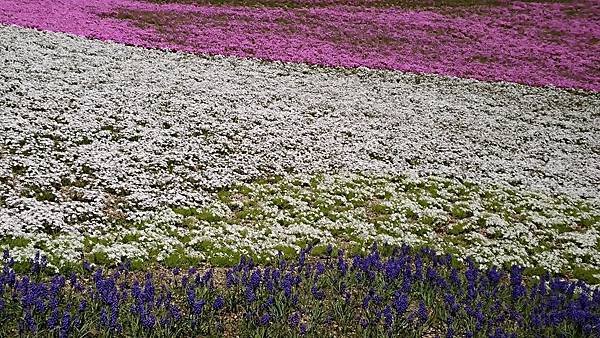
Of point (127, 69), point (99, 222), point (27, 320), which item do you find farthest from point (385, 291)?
point (127, 69)

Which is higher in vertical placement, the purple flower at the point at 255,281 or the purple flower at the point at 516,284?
the purple flower at the point at 255,281

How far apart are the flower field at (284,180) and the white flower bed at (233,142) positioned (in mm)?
113

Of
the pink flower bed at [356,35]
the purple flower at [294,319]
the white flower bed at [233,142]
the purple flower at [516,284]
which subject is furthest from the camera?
the pink flower bed at [356,35]

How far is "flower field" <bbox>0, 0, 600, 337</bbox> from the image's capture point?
1231 centimetres

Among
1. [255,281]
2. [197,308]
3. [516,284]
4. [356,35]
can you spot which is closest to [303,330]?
[255,281]

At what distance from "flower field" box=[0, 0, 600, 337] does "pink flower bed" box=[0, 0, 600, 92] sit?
0.29 metres

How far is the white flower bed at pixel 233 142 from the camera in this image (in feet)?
56.1

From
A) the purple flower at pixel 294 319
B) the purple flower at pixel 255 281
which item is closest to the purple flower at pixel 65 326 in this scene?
the purple flower at pixel 255 281

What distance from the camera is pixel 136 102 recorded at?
26891 millimetres

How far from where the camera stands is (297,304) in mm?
12523

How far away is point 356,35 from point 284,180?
2663 centimetres

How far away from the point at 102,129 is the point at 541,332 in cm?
1860

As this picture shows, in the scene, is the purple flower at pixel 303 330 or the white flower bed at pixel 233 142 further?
the white flower bed at pixel 233 142

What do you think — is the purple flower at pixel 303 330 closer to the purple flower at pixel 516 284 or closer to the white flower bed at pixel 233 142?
the white flower bed at pixel 233 142
